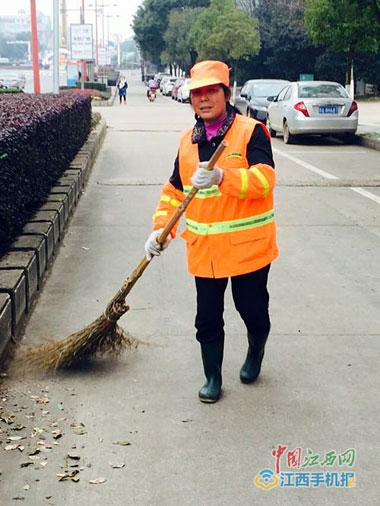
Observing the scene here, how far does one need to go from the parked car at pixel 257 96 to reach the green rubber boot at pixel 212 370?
18826 millimetres

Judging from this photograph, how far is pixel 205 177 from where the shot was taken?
3459mm

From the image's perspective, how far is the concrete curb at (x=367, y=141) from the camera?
17011 mm

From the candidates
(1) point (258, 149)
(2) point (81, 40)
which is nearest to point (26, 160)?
(1) point (258, 149)

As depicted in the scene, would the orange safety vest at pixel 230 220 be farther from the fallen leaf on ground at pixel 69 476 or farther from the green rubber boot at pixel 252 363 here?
the fallen leaf on ground at pixel 69 476

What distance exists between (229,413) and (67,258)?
3.55 metres

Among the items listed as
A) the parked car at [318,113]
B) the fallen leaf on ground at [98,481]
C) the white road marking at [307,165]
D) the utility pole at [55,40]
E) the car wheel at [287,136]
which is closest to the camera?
the fallen leaf on ground at [98,481]

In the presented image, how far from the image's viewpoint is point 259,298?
4.04 metres

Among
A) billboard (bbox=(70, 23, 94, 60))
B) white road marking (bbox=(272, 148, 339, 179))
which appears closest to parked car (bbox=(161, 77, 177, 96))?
billboard (bbox=(70, 23, 94, 60))

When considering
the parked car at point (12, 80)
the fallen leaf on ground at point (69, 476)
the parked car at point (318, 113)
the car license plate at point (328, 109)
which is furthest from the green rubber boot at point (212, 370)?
the parked car at point (12, 80)

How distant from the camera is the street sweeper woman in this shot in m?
3.63

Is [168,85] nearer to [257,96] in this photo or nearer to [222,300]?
[257,96]

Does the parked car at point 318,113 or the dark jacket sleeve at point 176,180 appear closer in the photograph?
the dark jacket sleeve at point 176,180

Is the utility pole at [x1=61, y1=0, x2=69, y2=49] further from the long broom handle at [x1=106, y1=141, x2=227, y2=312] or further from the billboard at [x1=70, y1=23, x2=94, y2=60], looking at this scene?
the long broom handle at [x1=106, y1=141, x2=227, y2=312]

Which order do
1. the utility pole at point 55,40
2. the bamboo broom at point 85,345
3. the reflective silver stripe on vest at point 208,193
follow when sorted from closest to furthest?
the reflective silver stripe on vest at point 208,193, the bamboo broom at point 85,345, the utility pole at point 55,40
